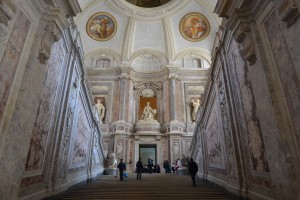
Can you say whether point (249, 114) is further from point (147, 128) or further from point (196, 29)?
point (196, 29)

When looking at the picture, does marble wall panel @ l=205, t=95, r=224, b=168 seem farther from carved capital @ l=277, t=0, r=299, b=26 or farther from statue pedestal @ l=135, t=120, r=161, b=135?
statue pedestal @ l=135, t=120, r=161, b=135

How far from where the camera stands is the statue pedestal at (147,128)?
16.5m

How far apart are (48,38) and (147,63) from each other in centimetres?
1699

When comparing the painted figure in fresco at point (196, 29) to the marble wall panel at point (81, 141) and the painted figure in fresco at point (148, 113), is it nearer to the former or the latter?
the painted figure in fresco at point (148, 113)

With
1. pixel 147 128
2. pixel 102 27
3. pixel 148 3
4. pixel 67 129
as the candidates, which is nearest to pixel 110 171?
pixel 147 128

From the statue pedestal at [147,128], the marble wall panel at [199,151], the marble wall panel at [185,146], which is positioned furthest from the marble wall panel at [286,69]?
the statue pedestal at [147,128]

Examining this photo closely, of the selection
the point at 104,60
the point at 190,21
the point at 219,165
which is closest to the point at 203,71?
the point at 190,21

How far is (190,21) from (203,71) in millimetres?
4936

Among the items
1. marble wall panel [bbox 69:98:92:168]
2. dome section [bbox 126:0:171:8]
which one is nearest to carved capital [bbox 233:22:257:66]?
marble wall panel [bbox 69:98:92:168]

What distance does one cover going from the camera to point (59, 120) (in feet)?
16.7

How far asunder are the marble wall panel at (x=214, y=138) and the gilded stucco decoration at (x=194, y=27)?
14.0 m

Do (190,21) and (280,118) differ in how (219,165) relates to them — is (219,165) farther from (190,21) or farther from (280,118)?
(190,21)

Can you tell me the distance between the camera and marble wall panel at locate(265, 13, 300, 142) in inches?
109

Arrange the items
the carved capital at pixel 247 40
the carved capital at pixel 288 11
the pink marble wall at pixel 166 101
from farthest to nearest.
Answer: the pink marble wall at pixel 166 101
the carved capital at pixel 247 40
the carved capital at pixel 288 11
